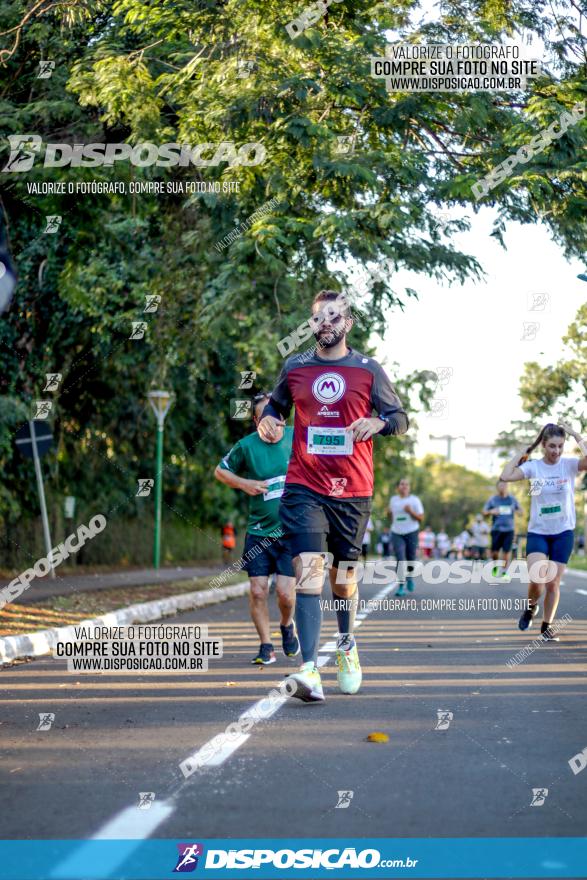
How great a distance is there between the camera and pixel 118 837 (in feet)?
15.7

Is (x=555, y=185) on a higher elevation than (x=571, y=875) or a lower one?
higher

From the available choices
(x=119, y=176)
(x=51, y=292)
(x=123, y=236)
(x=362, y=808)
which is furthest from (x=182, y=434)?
(x=362, y=808)

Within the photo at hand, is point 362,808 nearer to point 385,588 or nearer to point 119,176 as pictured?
point 119,176

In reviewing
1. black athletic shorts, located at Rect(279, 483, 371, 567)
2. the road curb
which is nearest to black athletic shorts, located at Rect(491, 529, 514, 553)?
the road curb

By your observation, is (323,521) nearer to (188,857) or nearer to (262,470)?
(262,470)

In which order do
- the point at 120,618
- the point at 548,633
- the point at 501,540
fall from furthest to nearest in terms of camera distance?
the point at 501,540 → the point at 120,618 → the point at 548,633

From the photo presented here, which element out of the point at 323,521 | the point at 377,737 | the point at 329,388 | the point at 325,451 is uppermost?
the point at 329,388

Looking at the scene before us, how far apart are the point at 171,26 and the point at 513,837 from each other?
12.1m

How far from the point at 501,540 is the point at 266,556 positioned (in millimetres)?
14377

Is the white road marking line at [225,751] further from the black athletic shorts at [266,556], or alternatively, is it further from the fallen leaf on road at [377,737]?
the black athletic shorts at [266,556]

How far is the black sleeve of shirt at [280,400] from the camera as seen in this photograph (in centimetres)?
822

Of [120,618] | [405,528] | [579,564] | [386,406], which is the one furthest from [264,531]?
[579,564]

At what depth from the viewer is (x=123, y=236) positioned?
21734 millimetres

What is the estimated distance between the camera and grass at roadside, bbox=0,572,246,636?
12.9 metres
